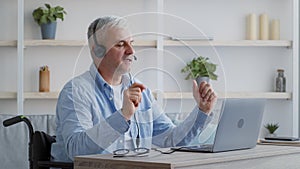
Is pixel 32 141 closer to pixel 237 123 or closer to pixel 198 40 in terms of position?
pixel 237 123

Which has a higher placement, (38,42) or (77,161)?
(38,42)

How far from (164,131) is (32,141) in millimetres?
598

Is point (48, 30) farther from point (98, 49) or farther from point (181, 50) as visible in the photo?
point (98, 49)

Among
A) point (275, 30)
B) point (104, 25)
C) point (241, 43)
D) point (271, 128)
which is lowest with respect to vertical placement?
point (271, 128)

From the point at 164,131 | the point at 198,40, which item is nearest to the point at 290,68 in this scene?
the point at 198,40

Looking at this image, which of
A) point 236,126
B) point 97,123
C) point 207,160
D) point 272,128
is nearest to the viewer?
point 207,160

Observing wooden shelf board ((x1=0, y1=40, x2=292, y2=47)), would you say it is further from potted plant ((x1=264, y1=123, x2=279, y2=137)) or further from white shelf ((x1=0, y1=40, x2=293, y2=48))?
potted plant ((x1=264, y1=123, x2=279, y2=137))

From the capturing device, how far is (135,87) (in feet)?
7.41

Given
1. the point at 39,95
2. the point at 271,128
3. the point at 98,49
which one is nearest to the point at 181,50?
the point at 271,128

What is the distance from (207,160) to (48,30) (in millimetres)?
2947

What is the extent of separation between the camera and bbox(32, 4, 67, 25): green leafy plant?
192 inches

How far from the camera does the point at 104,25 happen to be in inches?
109

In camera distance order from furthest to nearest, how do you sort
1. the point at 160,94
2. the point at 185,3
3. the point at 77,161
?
the point at 185,3 < the point at 160,94 < the point at 77,161

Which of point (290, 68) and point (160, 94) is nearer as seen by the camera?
point (160, 94)
